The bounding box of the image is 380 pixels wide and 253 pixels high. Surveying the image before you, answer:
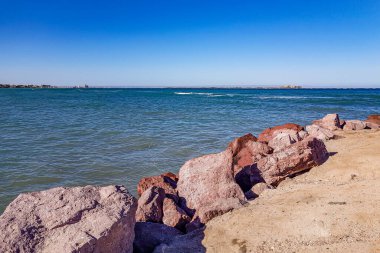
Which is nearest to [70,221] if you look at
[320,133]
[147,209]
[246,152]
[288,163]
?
[147,209]

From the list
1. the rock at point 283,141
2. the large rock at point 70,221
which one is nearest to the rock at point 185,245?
the large rock at point 70,221

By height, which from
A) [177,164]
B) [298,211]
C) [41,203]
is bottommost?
[177,164]

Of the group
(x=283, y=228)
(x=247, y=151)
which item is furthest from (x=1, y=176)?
(x=283, y=228)

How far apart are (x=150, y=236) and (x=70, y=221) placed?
1607 mm

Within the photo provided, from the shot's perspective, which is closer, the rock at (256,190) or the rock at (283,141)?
the rock at (256,190)

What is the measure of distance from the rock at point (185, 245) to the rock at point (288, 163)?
337cm

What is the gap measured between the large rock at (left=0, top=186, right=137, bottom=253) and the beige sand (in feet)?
5.36

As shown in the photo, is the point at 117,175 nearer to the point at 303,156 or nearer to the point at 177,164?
the point at 177,164

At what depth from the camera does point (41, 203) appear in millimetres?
4594

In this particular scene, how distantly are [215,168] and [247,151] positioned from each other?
134 inches

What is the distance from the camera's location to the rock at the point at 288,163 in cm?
829

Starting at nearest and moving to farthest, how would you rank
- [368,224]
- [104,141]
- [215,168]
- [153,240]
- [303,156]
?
[368,224] < [153,240] < [215,168] < [303,156] < [104,141]

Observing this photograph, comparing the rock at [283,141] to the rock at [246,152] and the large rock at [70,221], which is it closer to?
the rock at [246,152]

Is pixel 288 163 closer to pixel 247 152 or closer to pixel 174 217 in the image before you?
pixel 247 152
